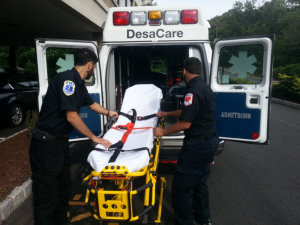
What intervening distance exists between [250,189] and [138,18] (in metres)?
3.06

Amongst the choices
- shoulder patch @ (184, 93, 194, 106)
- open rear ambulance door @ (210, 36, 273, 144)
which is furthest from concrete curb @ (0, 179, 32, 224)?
open rear ambulance door @ (210, 36, 273, 144)

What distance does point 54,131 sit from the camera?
9.21ft

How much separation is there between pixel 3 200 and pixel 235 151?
14.6ft

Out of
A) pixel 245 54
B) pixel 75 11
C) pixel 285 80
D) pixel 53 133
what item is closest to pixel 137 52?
pixel 75 11

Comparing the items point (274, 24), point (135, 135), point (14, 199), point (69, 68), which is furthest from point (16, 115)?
point (274, 24)

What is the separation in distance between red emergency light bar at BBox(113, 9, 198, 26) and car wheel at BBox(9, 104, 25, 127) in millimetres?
5145

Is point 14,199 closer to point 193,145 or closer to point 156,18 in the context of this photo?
point 193,145

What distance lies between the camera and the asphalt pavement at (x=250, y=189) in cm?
326

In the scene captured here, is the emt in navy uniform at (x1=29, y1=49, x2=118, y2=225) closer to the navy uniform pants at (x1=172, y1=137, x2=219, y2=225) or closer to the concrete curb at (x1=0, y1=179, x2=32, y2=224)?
the concrete curb at (x1=0, y1=179, x2=32, y2=224)

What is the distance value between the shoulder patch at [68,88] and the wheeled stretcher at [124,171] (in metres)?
0.66

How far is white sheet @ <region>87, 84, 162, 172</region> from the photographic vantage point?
8.82 feet

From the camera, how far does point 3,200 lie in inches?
A: 132

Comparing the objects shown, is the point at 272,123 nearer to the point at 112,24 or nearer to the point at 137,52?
the point at 137,52

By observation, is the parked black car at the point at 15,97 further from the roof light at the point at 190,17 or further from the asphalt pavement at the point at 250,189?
→ the roof light at the point at 190,17
